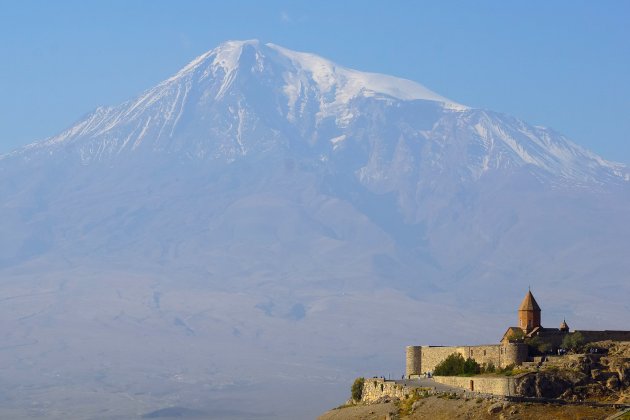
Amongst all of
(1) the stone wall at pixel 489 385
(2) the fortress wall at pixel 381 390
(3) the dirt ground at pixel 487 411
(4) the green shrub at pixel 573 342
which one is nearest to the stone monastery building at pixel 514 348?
(4) the green shrub at pixel 573 342

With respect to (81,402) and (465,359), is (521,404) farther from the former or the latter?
(81,402)

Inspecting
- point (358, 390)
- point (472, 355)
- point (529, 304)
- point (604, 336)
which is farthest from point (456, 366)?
point (604, 336)

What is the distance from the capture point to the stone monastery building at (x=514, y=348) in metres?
63.1

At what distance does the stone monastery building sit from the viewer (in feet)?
207

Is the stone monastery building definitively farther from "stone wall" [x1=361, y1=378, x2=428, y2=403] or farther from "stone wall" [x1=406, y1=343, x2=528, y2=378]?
"stone wall" [x1=361, y1=378, x2=428, y2=403]

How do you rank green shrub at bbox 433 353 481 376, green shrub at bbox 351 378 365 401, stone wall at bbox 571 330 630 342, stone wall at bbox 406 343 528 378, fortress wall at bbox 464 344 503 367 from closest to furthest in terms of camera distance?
stone wall at bbox 406 343 528 378, fortress wall at bbox 464 344 503 367, green shrub at bbox 433 353 481 376, stone wall at bbox 571 330 630 342, green shrub at bbox 351 378 365 401

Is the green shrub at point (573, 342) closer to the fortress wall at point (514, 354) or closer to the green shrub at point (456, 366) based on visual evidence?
the fortress wall at point (514, 354)

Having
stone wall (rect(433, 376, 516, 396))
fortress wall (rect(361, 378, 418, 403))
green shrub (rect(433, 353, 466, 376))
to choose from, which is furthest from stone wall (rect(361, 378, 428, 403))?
green shrub (rect(433, 353, 466, 376))

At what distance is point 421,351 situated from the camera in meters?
69.6

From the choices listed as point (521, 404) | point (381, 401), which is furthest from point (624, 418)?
point (381, 401)

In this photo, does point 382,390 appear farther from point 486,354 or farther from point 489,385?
point 489,385

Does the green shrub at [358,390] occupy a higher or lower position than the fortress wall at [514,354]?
lower

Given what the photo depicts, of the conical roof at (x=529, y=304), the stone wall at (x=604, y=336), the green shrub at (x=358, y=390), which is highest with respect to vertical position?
the conical roof at (x=529, y=304)

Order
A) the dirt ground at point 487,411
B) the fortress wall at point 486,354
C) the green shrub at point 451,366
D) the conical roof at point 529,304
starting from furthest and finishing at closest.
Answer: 1. the conical roof at point 529,304
2. the green shrub at point 451,366
3. the fortress wall at point 486,354
4. the dirt ground at point 487,411
